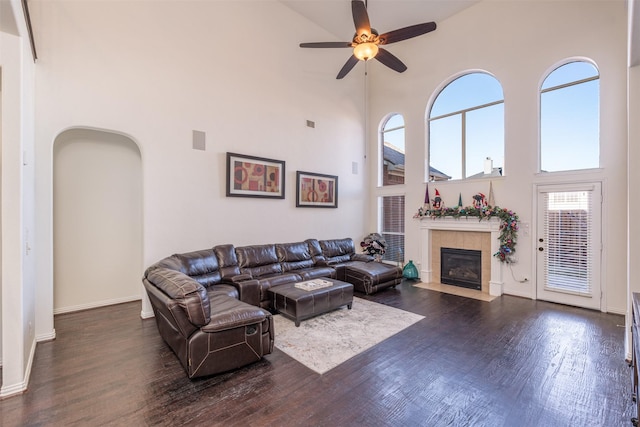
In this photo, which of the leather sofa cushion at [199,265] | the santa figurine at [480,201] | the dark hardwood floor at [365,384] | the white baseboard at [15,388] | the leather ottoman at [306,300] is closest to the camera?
the dark hardwood floor at [365,384]

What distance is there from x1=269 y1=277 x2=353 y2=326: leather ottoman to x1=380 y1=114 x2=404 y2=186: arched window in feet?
12.7

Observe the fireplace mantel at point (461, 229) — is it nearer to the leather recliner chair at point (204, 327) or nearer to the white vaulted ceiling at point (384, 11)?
the white vaulted ceiling at point (384, 11)

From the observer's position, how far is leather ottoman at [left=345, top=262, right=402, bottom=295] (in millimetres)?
5301

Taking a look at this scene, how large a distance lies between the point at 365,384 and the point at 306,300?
1.49 meters

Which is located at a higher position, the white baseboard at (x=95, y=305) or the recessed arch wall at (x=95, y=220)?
the recessed arch wall at (x=95, y=220)

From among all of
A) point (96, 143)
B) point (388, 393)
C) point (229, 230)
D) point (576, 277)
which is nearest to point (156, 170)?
point (96, 143)

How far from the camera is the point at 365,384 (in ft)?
8.32

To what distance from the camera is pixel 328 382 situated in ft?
8.42

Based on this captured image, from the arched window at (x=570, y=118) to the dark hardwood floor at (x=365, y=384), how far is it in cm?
270

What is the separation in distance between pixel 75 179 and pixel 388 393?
5139 millimetres

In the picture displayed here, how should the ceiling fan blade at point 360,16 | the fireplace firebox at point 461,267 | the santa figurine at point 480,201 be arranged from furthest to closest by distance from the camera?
the fireplace firebox at point 461,267 < the santa figurine at point 480,201 < the ceiling fan blade at point 360,16

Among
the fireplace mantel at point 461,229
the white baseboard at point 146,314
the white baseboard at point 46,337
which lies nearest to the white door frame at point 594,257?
the fireplace mantel at point 461,229

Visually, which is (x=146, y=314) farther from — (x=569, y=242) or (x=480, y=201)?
(x=569, y=242)

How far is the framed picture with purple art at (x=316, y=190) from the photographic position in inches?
243
